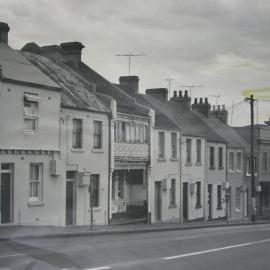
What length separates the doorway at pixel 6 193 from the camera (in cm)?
1966

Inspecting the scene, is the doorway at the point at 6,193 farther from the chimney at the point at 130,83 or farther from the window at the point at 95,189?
the chimney at the point at 130,83

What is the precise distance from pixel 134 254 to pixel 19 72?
957 centimetres

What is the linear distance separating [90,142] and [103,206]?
2.86m

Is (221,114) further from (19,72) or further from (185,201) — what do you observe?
(19,72)

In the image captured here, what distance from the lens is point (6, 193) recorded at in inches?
781

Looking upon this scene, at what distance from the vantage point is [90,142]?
24.5 meters

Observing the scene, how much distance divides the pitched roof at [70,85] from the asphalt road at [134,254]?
294 inches

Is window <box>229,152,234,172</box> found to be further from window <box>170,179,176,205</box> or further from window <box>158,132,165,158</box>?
window <box>158,132,165,158</box>

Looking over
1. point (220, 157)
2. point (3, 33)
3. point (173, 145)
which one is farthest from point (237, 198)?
point (3, 33)

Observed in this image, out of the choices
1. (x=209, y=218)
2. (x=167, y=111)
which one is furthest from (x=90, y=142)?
(x=209, y=218)

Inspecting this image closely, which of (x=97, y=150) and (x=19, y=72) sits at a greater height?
(x=19, y=72)

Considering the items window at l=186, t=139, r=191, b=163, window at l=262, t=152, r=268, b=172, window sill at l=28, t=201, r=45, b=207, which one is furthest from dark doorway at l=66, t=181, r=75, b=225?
window at l=262, t=152, r=268, b=172

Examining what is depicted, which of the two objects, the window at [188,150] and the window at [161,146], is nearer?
the window at [161,146]

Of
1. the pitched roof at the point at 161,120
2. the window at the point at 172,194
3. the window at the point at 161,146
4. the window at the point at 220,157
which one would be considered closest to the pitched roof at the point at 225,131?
the window at the point at 220,157
